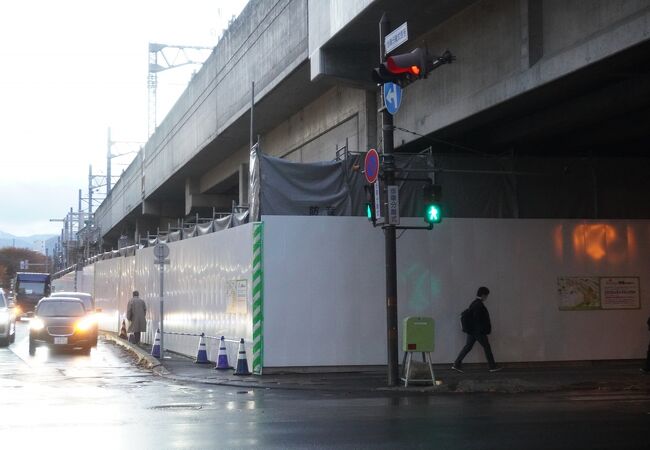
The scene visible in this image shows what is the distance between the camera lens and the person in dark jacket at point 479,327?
59.1 feet

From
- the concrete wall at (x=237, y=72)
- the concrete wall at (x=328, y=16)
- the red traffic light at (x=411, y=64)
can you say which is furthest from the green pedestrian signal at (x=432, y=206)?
the concrete wall at (x=237, y=72)

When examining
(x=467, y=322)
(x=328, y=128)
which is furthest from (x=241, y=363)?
(x=328, y=128)

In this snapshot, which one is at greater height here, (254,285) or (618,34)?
(618,34)

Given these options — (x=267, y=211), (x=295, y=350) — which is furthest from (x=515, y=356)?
(x=267, y=211)

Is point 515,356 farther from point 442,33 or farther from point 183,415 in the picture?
point 183,415

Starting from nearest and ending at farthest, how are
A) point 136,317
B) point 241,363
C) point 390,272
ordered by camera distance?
point 390,272 < point 241,363 < point 136,317

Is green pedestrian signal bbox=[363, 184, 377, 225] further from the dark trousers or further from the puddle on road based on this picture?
the puddle on road

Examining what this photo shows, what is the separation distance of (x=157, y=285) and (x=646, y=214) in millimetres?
15603

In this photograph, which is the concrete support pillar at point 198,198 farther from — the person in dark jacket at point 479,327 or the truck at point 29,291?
the truck at point 29,291

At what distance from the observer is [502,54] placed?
15.2 m

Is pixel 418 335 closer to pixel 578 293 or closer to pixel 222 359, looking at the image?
pixel 222 359

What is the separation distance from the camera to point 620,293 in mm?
20016

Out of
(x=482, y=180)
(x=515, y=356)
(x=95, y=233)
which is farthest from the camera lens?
(x=95, y=233)

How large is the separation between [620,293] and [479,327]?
4405mm
